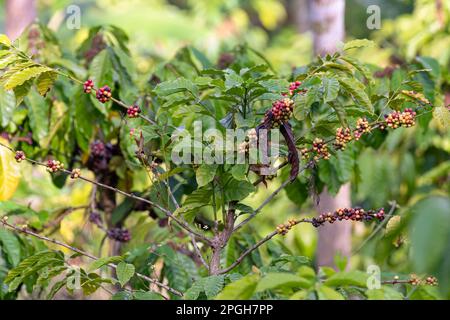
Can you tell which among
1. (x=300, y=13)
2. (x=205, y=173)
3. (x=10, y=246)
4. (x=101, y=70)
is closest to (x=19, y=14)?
(x=101, y=70)

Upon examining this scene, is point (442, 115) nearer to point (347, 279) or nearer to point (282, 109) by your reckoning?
point (282, 109)

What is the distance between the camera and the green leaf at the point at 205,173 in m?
1.40

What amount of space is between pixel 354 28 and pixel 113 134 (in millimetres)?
4995

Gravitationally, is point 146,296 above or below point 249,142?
below

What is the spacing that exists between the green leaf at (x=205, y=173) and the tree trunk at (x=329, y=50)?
1148 millimetres

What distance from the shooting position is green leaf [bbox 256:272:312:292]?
1090mm

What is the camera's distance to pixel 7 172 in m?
2.00

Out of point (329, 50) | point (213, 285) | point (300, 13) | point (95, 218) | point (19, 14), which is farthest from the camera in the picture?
point (300, 13)

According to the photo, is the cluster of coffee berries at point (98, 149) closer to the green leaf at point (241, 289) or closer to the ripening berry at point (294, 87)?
the ripening berry at point (294, 87)

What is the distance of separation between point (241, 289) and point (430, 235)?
1.38 feet

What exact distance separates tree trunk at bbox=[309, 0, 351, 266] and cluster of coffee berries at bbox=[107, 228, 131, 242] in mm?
770

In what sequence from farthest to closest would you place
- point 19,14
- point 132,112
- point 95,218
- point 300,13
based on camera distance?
point 300,13
point 19,14
point 95,218
point 132,112
